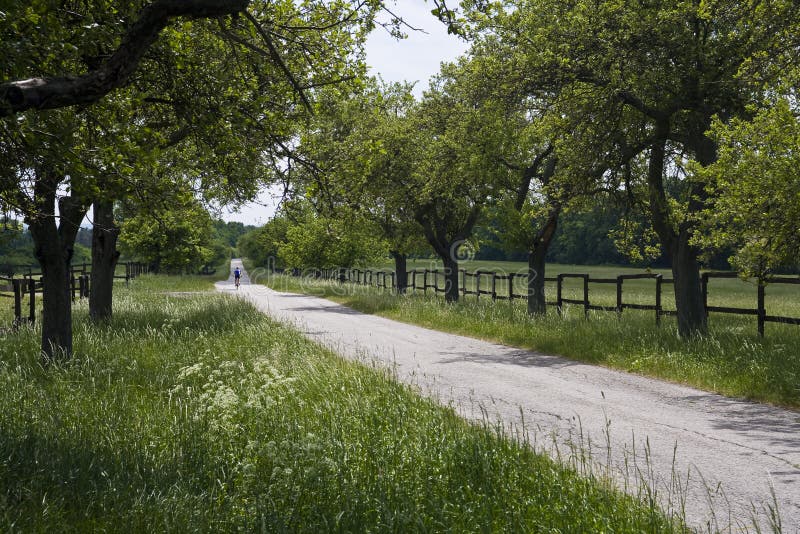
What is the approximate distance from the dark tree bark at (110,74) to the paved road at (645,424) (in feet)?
13.9

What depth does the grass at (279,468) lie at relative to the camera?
434 centimetres

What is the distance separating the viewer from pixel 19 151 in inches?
246

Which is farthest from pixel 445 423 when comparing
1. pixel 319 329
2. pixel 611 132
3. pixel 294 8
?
pixel 319 329

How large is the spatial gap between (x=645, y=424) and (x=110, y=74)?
6930mm

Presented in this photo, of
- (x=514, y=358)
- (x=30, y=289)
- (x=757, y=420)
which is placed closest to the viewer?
(x=757, y=420)

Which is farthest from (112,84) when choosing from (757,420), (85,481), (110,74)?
(757,420)

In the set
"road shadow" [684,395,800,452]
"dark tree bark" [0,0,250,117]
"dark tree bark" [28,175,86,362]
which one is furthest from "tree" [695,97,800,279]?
"dark tree bark" [28,175,86,362]

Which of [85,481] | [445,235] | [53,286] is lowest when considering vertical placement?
[85,481]

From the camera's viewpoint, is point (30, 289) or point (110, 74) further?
point (30, 289)

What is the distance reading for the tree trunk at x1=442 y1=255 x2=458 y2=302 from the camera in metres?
29.2

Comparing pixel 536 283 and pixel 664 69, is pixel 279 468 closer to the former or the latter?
pixel 664 69

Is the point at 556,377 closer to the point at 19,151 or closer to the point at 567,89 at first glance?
the point at 567,89

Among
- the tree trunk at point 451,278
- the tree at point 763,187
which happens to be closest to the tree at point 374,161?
the tree trunk at point 451,278

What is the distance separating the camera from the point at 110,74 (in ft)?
15.3
